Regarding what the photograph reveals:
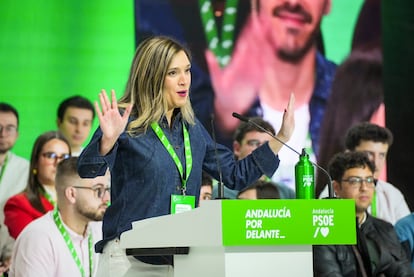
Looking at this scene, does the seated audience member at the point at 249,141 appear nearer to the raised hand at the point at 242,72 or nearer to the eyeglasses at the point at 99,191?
the raised hand at the point at 242,72

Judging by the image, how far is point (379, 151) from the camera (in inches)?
251

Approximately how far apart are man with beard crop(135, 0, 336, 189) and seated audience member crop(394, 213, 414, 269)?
761mm

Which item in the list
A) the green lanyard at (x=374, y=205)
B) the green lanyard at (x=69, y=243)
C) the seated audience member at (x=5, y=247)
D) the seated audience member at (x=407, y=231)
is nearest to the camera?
the green lanyard at (x=69, y=243)

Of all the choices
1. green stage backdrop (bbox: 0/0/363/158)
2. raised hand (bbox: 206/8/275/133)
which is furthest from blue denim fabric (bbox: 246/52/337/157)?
green stage backdrop (bbox: 0/0/363/158)

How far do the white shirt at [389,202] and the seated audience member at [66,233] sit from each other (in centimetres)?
186

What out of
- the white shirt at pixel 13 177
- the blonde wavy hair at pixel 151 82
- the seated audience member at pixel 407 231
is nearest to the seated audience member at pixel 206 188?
the white shirt at pixel 13 177

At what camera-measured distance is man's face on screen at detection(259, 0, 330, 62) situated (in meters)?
6.28

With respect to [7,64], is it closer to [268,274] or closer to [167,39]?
[167,39]

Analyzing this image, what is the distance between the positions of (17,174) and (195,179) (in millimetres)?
2398

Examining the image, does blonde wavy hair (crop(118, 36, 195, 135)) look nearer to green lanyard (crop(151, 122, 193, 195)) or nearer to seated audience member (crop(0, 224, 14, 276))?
green lanyard (crop(151, 122, 193, 195))

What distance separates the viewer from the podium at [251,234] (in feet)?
9.00

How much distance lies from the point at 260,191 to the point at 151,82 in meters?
2.44

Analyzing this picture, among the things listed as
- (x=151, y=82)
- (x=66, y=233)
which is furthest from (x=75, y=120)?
(x=151, y=82)

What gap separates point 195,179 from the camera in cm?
353
